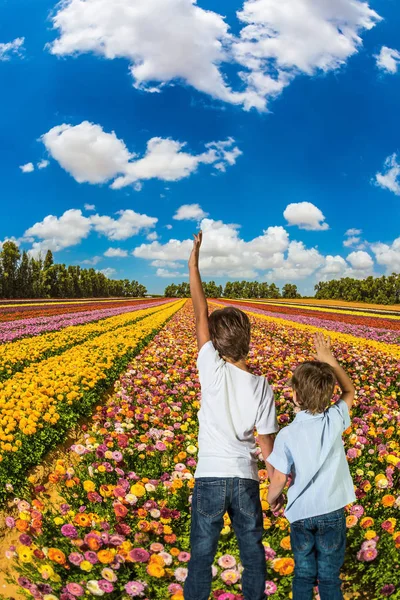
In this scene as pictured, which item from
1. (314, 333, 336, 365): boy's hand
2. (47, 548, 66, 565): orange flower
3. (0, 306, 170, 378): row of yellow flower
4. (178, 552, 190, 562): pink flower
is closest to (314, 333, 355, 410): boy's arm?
(314, 333, 336, 365): boy's hand

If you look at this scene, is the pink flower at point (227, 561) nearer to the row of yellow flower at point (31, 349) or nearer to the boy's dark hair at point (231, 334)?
the boy's dark hair at point (231, 334)

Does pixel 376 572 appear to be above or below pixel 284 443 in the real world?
below

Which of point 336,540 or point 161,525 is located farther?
point 161,525

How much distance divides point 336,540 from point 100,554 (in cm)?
146

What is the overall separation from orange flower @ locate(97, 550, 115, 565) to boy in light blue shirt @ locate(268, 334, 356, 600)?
114cm

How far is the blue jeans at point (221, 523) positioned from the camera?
213cm

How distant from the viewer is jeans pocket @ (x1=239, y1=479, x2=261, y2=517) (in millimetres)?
2127

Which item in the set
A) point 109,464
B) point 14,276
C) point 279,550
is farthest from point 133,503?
point 14,276

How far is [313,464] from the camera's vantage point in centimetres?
231

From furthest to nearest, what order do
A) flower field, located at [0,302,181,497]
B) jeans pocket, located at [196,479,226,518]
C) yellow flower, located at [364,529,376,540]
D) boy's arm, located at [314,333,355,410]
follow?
flower field, located at [0,302,181,497], yellow flower, located at [364,529,376,540], boy's arm, located at [314,333,355,410], jeans pocket, located at [196,479,226,518]

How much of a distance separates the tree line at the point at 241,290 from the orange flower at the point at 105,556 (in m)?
149

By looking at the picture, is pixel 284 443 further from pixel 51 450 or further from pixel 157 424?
pixel 51 450

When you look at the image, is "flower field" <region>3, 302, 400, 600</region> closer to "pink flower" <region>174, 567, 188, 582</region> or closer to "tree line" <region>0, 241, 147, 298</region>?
"pink flower" <region>174, 567, 188, 582</region>

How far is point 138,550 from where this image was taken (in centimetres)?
270
